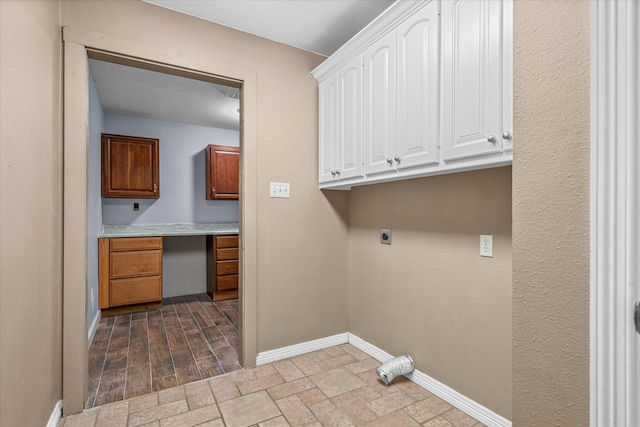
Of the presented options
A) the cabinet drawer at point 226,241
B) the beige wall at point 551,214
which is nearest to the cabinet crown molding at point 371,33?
the beige wall at point 551,214

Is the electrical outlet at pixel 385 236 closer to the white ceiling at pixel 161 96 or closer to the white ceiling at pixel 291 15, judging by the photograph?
the white ceiling at pixel 291 15

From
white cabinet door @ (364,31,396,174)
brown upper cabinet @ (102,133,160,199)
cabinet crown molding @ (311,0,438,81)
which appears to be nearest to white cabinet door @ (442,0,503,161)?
cabinet crown molding @ (311,0,438,81)

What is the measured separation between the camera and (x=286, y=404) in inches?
74.5

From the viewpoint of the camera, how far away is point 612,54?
598 mm

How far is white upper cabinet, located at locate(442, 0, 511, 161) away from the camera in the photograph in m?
1.34

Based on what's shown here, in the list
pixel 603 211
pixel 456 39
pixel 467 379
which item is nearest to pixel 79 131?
pixel 456 39

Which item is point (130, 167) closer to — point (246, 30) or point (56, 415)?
point (246, 30)

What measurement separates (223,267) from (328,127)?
2.58 m

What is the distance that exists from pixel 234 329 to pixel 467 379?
7.17 feet

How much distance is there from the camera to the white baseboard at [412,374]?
1702 millimetres

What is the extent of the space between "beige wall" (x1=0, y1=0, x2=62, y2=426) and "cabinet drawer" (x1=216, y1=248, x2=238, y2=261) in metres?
2.43

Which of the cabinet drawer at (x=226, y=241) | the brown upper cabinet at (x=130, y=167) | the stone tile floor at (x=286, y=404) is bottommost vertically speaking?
the stone tile floor at (x=286, y=404)

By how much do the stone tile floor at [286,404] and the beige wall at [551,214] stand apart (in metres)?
1.20

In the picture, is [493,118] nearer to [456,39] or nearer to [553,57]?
[456,39]
